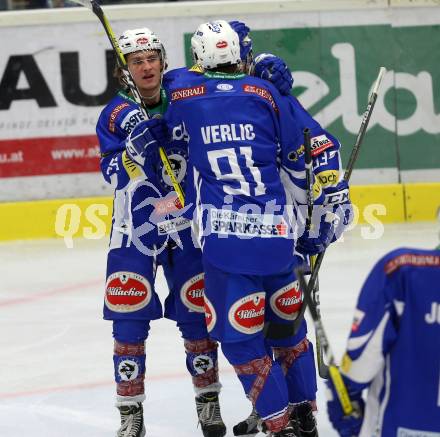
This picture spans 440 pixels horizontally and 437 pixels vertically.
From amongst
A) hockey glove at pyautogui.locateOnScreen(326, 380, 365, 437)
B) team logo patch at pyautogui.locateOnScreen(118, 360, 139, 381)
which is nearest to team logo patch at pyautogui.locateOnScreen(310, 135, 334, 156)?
team logo patch at pyautogui.locateOnScreen(118, 360, 139, 381)

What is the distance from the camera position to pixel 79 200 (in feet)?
28.8

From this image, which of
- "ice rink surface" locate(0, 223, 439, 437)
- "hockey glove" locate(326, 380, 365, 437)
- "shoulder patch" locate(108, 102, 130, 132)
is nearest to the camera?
"hockey glove" locate(326, 380, 365, 437)

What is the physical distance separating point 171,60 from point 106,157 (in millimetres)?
4458

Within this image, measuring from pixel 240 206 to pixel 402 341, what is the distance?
3.98 feet

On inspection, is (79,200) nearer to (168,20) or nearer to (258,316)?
(168,20)

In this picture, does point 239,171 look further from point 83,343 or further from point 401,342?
point 83,343

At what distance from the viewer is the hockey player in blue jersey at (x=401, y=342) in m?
2.72

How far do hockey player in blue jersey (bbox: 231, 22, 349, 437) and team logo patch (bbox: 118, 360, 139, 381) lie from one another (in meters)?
0.51

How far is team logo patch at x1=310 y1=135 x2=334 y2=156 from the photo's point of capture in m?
4.14

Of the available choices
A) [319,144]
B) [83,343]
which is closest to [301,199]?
[319,144]

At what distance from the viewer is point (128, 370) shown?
174 inches

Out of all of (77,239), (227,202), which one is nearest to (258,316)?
(227,202)

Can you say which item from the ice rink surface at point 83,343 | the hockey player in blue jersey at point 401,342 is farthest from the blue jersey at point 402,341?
the ice rink surface at point 83,343

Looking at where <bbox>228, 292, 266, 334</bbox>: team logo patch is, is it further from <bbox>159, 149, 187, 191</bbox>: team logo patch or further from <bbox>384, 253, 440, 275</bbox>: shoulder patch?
<bbox>384, 253, 440, 275</bbox>: shoulder patch
